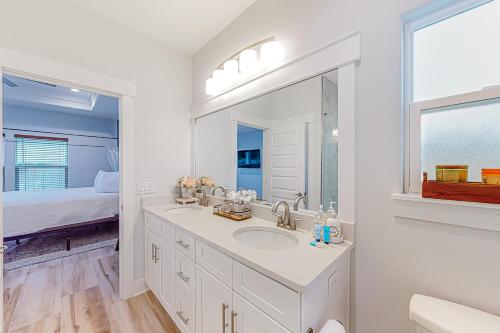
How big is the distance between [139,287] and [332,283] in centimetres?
187

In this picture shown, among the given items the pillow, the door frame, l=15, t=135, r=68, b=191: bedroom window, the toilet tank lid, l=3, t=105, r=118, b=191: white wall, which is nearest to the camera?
the toilet tank lid

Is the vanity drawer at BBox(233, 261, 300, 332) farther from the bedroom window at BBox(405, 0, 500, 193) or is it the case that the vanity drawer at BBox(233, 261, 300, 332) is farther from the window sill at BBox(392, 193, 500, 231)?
the bedroom window at BBox(405, 0, 500, 193)

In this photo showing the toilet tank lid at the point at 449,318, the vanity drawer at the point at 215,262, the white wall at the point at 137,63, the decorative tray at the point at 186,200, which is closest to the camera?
the toilet tank lid at the point at 449,318

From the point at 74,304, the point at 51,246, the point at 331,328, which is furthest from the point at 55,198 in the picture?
the point at 331,328

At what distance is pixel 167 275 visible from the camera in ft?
5.11

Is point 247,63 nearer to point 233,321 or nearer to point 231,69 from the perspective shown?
point 231,69

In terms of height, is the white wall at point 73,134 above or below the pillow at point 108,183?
above

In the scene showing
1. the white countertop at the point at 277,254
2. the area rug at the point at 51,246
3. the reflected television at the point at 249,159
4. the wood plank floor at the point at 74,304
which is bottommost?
the wood plank floor at the point at 74,304

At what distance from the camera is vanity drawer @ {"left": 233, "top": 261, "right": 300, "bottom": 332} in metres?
0.73

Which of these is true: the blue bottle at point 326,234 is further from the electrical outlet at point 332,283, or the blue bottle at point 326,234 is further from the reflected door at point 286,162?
the reflected door at point 286,162

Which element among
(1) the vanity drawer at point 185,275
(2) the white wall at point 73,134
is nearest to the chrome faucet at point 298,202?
(1) the vanity drawer at point 185,275

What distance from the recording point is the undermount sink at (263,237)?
4.18 ft

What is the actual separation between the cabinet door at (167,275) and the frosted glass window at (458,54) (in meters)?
1.79

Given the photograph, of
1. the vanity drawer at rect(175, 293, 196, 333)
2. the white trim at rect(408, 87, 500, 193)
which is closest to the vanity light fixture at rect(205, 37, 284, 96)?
the white trim at rect(408, 87, 500, 193)
